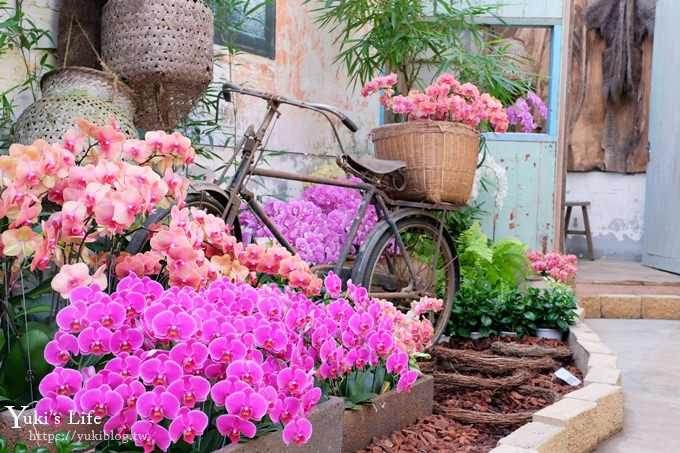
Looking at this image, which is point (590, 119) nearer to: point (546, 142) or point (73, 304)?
point (546, 142)

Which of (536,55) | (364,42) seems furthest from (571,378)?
(536,55)

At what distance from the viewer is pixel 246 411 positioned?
1.22 meters

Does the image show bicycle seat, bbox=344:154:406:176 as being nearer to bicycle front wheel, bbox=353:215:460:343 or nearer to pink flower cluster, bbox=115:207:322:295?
bicycle front wheel, bbox=353:215:460:343

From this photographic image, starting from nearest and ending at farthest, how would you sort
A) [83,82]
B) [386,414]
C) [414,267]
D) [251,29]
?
1. [386,414]
2. [83,82]
3. [414,267]
4. [251,29]

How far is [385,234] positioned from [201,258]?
1720mm

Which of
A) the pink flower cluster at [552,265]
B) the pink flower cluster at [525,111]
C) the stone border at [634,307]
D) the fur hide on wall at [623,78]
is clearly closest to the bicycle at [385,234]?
the pink flower cluster at [552,265]

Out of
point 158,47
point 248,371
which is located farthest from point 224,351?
point 158,47

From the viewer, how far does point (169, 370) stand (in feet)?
3.97

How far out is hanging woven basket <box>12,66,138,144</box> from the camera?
240cm

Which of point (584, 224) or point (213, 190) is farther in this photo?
point (584, 224)

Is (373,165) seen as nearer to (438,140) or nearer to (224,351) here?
(438,140)

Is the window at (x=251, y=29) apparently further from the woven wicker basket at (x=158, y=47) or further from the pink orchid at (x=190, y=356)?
the pink orchid at (x=190, y=356)

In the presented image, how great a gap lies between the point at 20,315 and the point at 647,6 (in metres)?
9.40

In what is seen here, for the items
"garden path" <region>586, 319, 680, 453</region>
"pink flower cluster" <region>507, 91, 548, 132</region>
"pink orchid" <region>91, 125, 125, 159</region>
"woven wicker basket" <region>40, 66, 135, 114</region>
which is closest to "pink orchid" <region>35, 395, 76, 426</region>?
"pink orchid" <region>91, 125, 125, 159</region>
